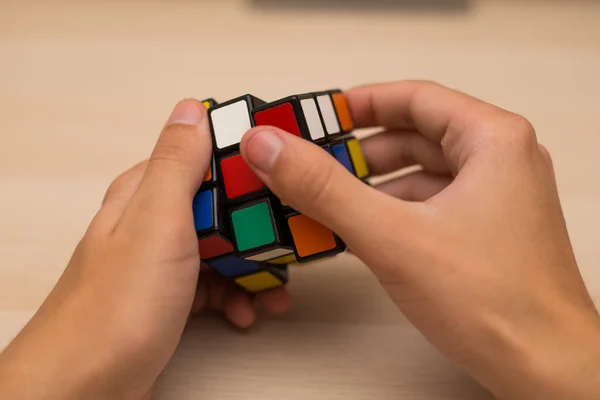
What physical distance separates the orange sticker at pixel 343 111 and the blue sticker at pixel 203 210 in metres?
0.21

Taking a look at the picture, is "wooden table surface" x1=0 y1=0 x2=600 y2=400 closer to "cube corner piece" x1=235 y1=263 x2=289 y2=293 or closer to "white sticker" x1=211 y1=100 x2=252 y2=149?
"cube corner piece" x1=235 y1=263 x2=289 y2=293

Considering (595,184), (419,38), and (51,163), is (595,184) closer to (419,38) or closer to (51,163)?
(419,38)

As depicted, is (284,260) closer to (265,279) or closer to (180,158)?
(265,279)

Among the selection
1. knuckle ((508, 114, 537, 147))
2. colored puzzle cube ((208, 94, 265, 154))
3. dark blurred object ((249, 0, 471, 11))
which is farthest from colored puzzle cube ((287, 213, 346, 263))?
dark blurred object ((249, 0, 471, 11))

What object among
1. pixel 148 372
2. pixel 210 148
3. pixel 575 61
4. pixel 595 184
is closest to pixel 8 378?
pixel 148 372

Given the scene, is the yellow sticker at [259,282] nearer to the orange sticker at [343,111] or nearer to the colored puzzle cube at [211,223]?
the colored puzzle cube at [211,223]

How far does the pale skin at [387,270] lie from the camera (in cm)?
51

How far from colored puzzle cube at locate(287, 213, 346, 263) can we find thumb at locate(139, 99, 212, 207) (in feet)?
0.37

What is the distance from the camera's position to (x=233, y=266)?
2.16ft

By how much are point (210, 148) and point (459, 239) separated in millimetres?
283

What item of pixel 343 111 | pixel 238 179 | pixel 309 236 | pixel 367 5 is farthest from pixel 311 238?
pixel 367 5

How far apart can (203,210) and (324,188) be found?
16 cm

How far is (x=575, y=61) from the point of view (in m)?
1.07

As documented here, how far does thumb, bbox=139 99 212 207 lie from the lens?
58 centimetres
